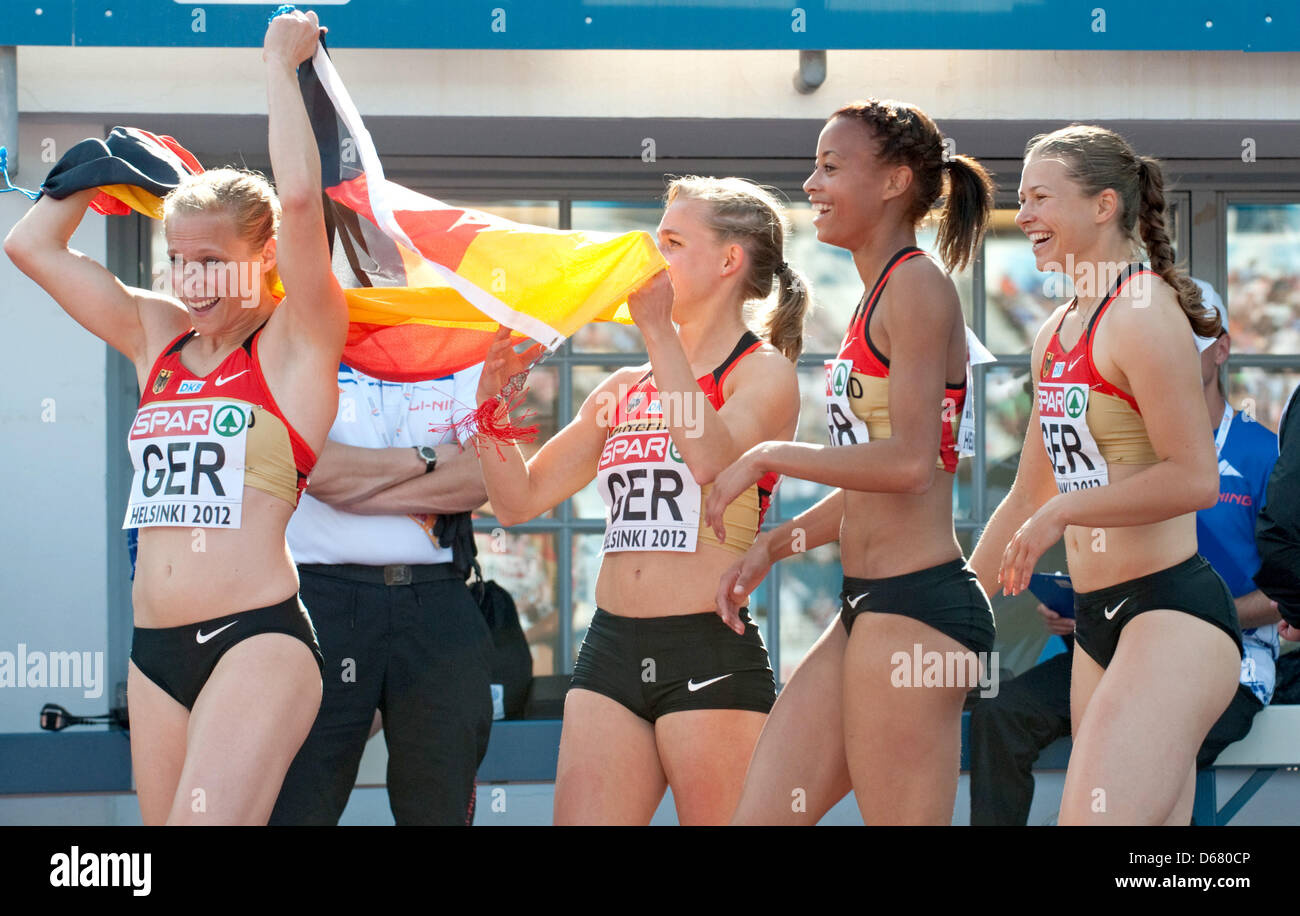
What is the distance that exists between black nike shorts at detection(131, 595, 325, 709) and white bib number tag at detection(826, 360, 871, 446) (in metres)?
1.18

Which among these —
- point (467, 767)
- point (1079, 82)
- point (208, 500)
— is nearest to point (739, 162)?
point (1079, 82)

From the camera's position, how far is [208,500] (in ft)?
9.73

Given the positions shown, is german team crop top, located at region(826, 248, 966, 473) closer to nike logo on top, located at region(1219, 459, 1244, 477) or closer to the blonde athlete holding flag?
the blonde athlete holding flag

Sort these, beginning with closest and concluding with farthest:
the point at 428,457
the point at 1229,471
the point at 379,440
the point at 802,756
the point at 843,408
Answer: the point at 802,756 < the point at 843,408 < the point at 428,457 < the point at 379,440 < the point at 1229,471

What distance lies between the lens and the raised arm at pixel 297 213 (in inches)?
115

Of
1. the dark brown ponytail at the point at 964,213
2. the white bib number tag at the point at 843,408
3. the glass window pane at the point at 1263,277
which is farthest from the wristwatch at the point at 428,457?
the glass window pane at the point at 1263,277

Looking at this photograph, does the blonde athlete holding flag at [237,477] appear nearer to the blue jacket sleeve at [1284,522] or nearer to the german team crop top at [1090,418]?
the german team crop top at [1090,418]

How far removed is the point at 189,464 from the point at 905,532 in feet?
4.75

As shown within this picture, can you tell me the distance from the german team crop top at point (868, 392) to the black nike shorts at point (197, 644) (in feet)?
3.91

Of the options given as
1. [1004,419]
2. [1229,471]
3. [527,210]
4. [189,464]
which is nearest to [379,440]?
[189,464]

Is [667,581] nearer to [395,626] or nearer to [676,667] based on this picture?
[676,667]

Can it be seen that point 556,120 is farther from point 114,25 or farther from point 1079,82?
point 1079,82

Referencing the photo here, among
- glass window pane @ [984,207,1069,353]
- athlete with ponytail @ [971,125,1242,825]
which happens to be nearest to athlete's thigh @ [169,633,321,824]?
athlete with ponytail @ [971,125,1242,825]

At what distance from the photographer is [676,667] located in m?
3.20
